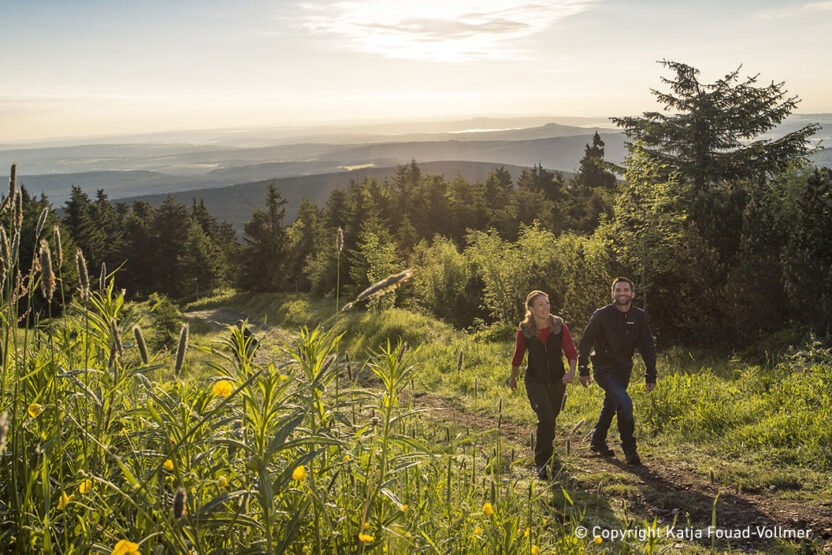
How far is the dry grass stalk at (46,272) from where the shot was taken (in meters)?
2.05

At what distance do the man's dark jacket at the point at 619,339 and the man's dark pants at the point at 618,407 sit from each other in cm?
11

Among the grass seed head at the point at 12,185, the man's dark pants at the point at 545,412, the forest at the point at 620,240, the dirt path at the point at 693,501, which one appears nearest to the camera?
the grass seed head at the point at 12,185

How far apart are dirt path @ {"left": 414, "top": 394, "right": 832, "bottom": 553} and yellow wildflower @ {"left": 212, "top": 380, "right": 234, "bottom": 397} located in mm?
2655

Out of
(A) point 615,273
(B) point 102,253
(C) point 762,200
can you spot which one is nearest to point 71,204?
(B) point 102,253

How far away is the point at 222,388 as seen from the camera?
234cm

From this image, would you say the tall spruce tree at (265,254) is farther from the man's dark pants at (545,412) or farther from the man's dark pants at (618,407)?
the man's dark pants at (545,412)

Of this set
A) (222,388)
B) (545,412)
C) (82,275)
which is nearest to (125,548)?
(222,388)

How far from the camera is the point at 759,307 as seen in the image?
1273 centimetres

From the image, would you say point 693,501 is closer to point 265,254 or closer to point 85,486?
point 85,486

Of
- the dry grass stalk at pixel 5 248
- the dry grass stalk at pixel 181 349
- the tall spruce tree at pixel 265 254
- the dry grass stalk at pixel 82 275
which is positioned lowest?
the tall spruce tree at pixel 265 254

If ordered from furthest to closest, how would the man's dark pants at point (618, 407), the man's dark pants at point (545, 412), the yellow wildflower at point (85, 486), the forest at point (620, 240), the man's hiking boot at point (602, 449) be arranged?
the forest at point (620, 240) < the man's hiking boot at point (602, 449) < the man's dark pants at point (618, 407) < the man's dark pants at point (545, 412) < the yellow wildflower at point (85, 486)

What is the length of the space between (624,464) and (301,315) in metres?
26.9

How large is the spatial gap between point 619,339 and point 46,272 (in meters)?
6.54

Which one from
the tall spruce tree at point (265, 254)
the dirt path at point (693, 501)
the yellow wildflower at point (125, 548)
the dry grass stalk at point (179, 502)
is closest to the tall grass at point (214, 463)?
the yellow wildflower at point (125, 548)
